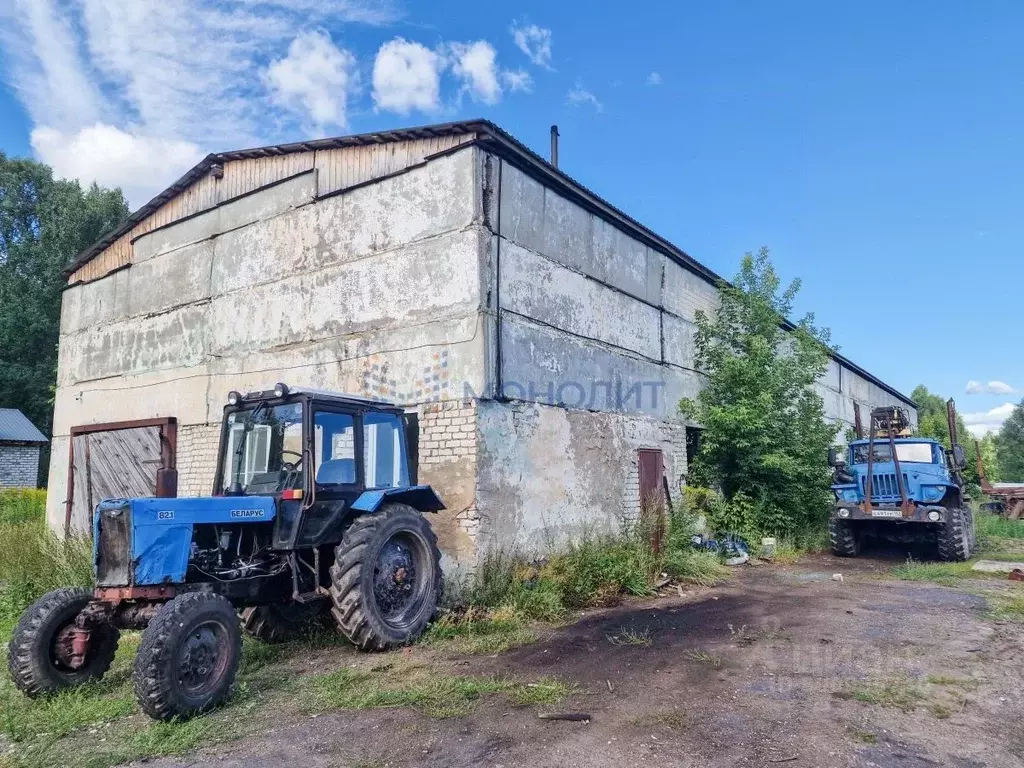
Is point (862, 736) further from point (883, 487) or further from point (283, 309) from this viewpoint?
point (883, 487)

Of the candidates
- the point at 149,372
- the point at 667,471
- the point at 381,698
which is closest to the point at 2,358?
the point at 149,372

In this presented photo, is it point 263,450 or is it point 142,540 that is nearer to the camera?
point 142,540

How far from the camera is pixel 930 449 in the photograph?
12750 mm

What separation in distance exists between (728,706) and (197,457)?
8.78 metres

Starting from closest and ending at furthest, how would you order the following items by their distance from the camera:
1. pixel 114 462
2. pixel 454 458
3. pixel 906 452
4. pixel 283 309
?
pixel 454 458 < pixel 283 309 < pixel 114 462 < pixel 906 452

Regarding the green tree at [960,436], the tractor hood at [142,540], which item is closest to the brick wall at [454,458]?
the tractor hood at [142,540]

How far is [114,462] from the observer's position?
11.9m

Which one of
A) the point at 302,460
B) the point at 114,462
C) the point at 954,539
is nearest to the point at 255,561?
the point at 302,460

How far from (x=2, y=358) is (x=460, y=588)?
31.7 meters

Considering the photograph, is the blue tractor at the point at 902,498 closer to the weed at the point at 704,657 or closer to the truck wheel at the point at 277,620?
the weed at the point at 704,657

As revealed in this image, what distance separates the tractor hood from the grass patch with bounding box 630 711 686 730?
3.15 meters

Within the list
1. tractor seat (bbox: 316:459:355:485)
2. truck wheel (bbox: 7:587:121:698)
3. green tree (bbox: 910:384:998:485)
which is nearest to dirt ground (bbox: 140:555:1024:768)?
tractor seat (bbox: 316:459:355:485)

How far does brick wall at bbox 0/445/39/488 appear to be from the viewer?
1000 inches

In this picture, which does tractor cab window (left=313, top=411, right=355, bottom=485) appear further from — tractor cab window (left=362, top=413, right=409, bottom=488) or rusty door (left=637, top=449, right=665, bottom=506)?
rusty door (left=637, top=449, right=665, bottom=506)
